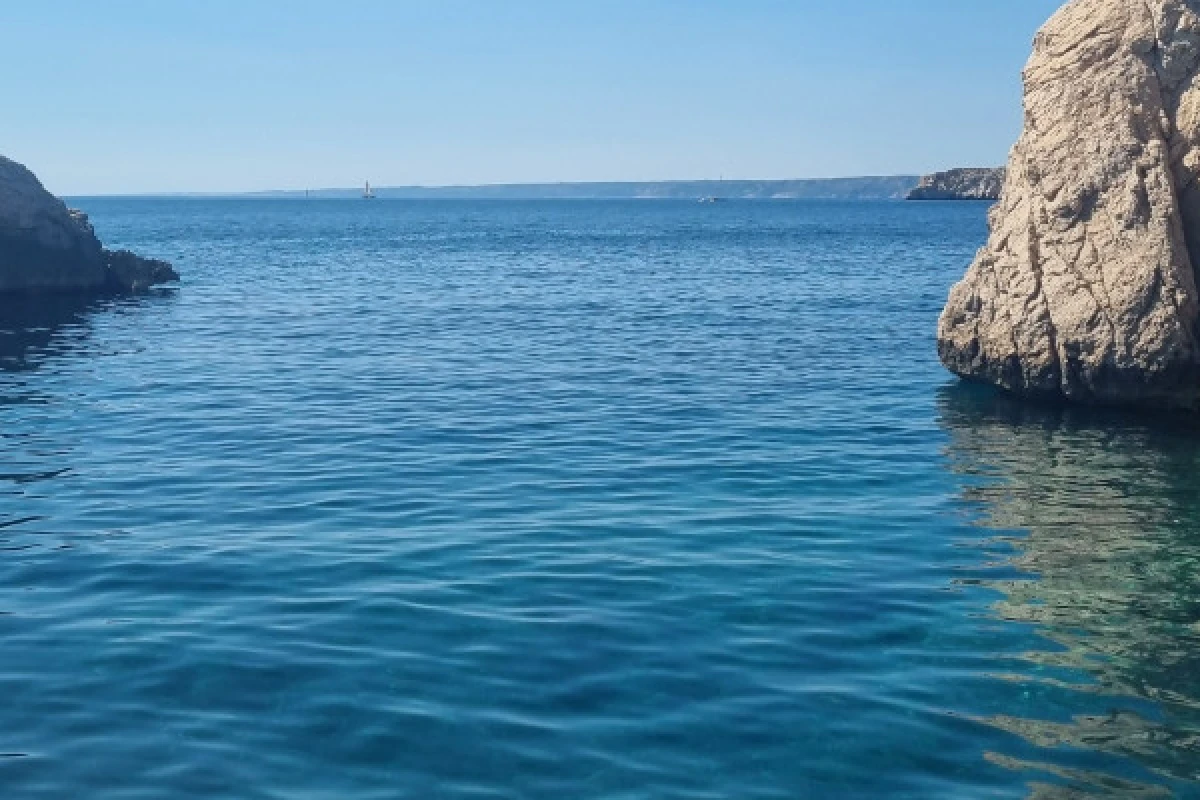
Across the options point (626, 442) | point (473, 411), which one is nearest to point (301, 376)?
point (473, 411)

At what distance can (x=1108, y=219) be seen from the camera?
2581 cm

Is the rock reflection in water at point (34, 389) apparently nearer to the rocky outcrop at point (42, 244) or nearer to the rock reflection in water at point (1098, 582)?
the rocky outcrop at point (42, 244)

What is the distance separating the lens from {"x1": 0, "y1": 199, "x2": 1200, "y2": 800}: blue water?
1162cm

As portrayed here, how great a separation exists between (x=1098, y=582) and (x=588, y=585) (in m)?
6.13

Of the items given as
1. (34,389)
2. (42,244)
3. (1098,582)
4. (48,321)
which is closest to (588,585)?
(1098,582)

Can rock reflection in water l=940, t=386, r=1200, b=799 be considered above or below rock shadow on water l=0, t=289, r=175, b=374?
below

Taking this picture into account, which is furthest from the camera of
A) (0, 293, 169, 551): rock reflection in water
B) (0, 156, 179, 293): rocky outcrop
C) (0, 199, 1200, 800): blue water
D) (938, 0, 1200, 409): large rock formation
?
(0, 156, 179, 293): rocky outcrop

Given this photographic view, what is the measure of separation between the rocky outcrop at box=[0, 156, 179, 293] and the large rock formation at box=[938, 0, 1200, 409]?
4057 centimetres

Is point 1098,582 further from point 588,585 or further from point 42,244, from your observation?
point 42,244

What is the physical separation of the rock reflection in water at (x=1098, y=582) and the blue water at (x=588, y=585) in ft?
0.20

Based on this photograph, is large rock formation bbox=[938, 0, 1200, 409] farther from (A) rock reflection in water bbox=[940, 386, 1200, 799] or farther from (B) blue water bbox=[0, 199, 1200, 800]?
(B) blue water bbox=[0, 199, 1200, 800]

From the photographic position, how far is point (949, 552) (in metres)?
17.9

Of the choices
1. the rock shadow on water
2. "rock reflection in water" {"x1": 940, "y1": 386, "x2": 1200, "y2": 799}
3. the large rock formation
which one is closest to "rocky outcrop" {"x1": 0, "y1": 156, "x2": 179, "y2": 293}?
the rock shadow on water

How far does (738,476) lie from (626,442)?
3.38 metres
